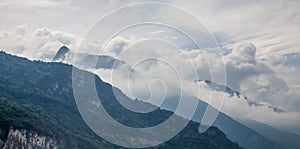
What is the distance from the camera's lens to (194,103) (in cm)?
14338

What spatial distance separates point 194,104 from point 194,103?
256 cm

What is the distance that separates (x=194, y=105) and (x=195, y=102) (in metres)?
3.00

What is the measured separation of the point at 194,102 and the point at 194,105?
4.22 m

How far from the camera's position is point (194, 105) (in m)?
146

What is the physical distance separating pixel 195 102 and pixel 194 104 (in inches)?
104

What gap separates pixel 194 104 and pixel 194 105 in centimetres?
43

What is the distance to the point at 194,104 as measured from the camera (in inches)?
5743

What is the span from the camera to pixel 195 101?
467ft

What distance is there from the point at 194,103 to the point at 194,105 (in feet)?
9.50

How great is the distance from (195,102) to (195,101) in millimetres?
1080

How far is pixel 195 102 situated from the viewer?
143375mm

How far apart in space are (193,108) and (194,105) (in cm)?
474

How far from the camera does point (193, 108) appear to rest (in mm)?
141500
